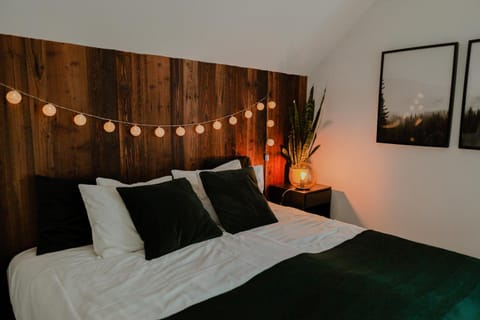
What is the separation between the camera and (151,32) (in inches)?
93.0

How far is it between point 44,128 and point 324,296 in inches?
75.7

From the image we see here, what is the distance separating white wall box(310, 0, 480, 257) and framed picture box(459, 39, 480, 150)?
0.05 m

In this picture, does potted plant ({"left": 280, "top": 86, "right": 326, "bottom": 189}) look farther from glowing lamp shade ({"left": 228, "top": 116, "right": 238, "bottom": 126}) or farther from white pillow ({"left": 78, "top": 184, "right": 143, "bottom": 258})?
white pillow ({"left": 78, "top": 184, "right": 143, "bottom": 258})

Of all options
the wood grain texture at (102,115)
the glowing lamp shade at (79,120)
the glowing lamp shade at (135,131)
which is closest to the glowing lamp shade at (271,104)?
the wood grain texture at (102,115)

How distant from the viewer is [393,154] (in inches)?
122

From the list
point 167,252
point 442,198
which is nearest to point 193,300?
point 167,252

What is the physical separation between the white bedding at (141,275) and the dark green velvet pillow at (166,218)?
57mm

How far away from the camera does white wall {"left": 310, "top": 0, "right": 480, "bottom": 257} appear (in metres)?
2.66

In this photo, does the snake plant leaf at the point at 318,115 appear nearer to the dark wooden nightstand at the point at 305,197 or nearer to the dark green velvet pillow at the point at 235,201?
the dark wooden nightstand at the point at 305,197

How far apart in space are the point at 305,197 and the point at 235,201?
1038 mm

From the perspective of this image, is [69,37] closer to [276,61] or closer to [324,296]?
[276,61]

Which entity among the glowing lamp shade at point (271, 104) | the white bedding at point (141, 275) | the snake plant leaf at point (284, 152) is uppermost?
the glowing lamp shade at point (271, 104)

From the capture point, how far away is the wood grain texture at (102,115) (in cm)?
205

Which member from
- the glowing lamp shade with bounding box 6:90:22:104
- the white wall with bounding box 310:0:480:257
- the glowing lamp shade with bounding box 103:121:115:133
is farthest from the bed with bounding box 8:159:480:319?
the white wall with bounding box 310:0:480:257
